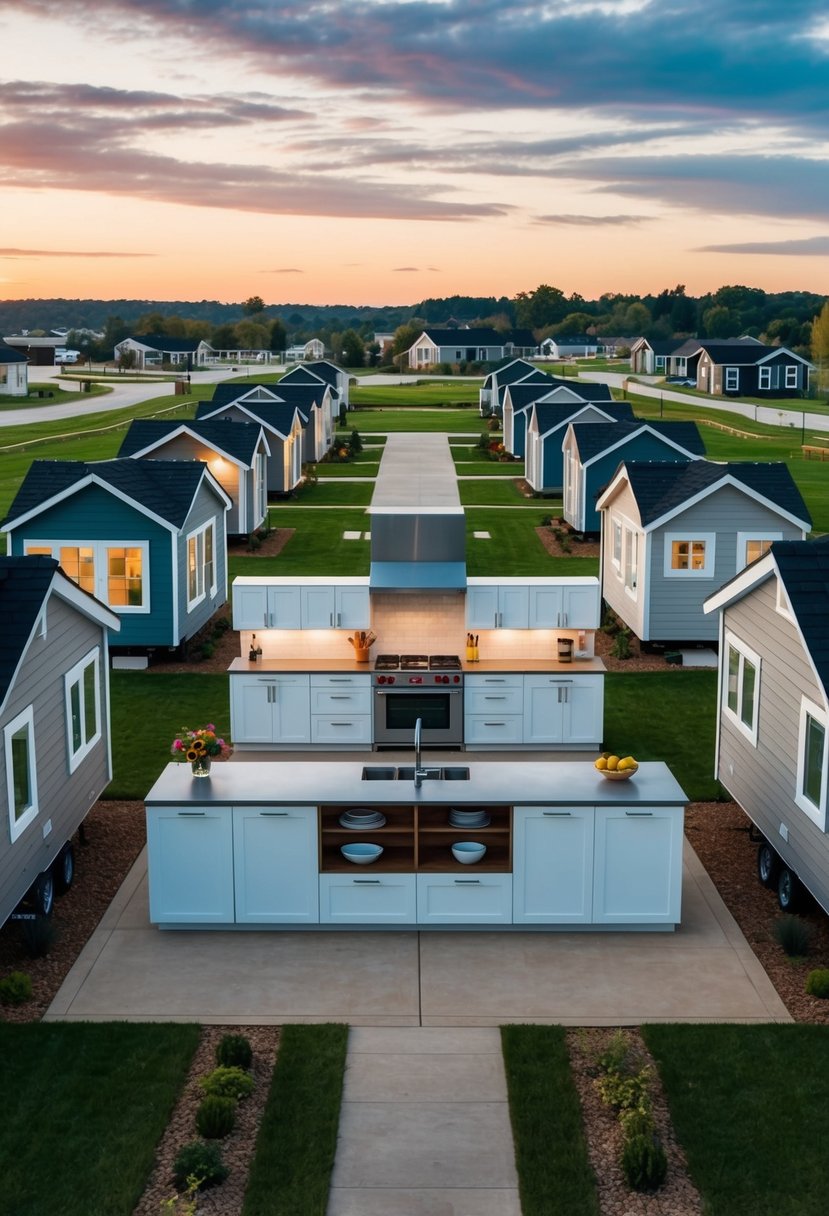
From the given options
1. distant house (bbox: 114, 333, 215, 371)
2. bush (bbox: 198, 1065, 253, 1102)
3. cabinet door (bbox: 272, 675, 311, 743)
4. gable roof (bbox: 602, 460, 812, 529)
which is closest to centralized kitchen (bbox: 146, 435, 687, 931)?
bush (bbox: 198, 1065, 253, 1102)

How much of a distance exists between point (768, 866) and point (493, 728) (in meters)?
6.10

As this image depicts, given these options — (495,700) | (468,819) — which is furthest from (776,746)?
(495,700)

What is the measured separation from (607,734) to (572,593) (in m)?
2.75

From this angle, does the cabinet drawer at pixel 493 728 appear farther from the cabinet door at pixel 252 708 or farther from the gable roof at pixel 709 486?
the gable roof at pixel 709 486

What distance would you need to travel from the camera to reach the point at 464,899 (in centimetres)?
1443

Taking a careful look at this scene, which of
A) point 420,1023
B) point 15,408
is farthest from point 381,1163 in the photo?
point 15,408

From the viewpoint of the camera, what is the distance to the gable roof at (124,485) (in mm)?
26078

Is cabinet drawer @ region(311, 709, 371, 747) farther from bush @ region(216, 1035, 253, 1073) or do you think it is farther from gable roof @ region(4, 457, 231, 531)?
bush @ region(216, 1035, 253, 1073)

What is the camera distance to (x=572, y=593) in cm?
2105

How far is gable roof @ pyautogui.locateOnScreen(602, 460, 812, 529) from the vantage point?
27.2 metres

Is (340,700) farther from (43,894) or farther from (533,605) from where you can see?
(43,894)

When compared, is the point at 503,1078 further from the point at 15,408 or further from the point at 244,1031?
the point at 15,408

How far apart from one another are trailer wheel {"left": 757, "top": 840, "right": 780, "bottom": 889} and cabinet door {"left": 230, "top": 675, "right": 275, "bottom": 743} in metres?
8.03

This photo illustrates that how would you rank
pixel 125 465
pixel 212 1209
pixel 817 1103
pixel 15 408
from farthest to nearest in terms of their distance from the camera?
pixel 15 408 → pixel 125 465 → pixel 817 1103 → pixel 212 1209
